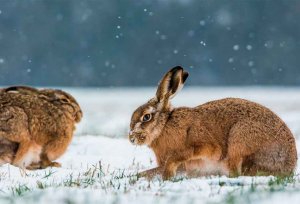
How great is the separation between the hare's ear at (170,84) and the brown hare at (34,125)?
175 cm

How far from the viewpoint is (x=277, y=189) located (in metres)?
6.00

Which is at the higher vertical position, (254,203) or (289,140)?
(289,140)

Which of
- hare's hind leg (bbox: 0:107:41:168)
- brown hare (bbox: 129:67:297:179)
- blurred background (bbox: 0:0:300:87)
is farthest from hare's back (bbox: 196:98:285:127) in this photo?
blurred background (bbox: 0:0:300:87)

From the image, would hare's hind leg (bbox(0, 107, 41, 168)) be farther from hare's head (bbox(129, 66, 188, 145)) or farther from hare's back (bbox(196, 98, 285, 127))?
hare's back (bbox(196, 98, 285, 127))

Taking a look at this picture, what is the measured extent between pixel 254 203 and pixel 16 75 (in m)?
47.3

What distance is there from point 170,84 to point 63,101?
6.42 feet

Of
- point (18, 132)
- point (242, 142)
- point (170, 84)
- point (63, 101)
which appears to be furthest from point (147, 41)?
point (242, 142)

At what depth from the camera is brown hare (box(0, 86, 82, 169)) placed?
8.30m

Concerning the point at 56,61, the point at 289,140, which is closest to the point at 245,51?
the point at 56,61

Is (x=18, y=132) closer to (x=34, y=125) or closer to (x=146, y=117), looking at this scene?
(x=34, y=125)

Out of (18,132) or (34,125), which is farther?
(34,125)

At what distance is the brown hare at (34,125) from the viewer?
8.30 meters

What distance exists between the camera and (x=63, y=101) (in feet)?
28.7

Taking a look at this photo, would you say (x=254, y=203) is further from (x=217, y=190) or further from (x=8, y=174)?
(x=8, y=174)
